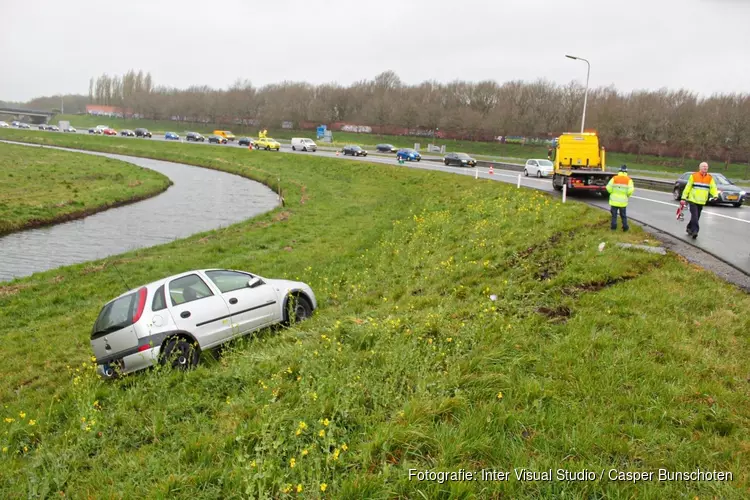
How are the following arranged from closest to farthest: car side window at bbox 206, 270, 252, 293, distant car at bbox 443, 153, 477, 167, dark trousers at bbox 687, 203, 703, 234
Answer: car side window at bbox 206, 270, 252, 293, dark trousers at bbox 687, 203, 703, 234, distant car at bbox 443, 153, 477, 167

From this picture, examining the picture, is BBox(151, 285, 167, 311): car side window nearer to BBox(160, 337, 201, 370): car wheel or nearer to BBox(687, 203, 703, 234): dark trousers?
BBox(160, 337, 201, 370): car wheel

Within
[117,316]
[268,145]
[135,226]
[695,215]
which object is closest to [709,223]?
[695,215]

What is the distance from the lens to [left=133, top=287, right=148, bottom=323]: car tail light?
733cm

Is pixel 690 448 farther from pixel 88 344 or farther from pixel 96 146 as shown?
pixel 96 146

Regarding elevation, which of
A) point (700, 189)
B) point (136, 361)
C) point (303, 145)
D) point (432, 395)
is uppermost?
point (303, 145)

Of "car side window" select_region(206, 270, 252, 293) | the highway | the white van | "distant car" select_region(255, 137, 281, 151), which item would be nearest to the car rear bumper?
"car side window" select_region(206, 270, 252, 293)

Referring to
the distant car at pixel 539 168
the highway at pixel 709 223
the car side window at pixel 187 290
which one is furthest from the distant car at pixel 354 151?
the car side window at pixel 187 290

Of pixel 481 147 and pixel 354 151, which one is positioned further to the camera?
pixel 481 147

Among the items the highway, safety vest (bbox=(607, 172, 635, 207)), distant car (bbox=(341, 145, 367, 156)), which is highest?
distant car (bbox=(341, 145, 367, 156))

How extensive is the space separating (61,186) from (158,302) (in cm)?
2897

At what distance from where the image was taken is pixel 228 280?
8.80 meters

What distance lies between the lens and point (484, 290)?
9242 millimetres

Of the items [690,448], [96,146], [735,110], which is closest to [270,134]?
[96,146]

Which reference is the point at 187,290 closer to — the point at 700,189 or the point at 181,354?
the point at 181,354
